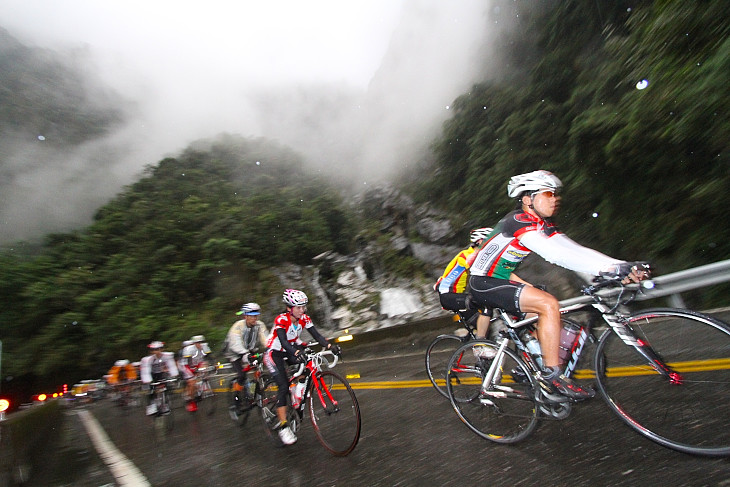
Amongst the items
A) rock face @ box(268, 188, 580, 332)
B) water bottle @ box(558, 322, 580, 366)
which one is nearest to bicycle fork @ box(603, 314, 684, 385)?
water bottle @ box(558, 322, 580, 366)

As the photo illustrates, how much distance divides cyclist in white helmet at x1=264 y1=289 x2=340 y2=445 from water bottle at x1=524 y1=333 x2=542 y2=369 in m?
2.28

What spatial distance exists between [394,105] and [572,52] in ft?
111

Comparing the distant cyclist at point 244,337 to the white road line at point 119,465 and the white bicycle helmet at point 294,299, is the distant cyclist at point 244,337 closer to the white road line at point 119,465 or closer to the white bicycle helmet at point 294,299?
the white road line at point 119,465

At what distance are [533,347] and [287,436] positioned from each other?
3.12 metres

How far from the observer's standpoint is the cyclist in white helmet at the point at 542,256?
3158 millimetres

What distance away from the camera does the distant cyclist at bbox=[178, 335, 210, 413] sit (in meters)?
10.4

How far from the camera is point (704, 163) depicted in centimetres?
809

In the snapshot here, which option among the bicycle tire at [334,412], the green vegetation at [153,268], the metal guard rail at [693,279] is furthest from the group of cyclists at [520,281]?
the green vegetation at [153,268]

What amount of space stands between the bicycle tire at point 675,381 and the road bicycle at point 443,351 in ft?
7.72

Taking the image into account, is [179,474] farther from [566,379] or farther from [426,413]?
[566,379]

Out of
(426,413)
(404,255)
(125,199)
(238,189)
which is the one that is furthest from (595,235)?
(125,199)

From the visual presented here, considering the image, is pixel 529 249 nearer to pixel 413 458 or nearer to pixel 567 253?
pixel 567 253

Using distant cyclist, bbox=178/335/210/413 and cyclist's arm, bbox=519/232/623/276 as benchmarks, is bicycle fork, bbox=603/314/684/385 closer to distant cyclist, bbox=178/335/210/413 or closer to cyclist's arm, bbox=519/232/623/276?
cyclist's arm, bbox=519/232/623/276

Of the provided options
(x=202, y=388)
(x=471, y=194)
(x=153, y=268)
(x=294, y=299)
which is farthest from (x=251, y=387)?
(x=153, y=268)
